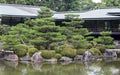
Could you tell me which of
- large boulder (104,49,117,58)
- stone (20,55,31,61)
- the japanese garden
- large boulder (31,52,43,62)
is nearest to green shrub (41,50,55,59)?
the japanese garden

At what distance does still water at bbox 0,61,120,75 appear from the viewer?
72.0 feet

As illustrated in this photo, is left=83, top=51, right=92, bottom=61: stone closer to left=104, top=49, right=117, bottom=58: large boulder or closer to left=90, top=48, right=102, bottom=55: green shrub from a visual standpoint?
left=90, top=48, right=102, bottom=55: green shrub

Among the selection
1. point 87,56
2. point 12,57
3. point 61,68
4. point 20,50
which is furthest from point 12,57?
point 87,56

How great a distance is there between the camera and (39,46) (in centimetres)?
3064

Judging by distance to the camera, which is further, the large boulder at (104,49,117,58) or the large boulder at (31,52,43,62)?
the large boulder at (104,49,117,58)

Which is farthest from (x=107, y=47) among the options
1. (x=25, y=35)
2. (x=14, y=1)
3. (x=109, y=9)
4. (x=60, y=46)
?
(x=14, y=1)

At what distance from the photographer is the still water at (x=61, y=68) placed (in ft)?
72.0

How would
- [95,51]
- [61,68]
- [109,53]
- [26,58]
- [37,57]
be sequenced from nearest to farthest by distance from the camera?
[61,68]
[37,57]
[26,58]
[95,51]
[109,53]

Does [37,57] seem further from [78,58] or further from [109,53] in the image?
[109,53]

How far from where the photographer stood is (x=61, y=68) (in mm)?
24438

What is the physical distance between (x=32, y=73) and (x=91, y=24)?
744 inches

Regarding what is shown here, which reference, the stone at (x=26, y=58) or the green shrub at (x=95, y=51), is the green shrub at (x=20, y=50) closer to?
the stone at (x=26, y=58)

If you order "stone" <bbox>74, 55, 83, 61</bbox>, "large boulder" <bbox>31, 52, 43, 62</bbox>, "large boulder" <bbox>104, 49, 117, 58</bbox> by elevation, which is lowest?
"large boulder" <bbox>104, 49, 117, 58</bbox>

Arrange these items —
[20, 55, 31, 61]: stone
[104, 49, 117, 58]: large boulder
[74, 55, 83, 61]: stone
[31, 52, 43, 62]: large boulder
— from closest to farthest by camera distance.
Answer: [31, 52, 43, 62]: large boulder < [20, 55, 31, 61]: stone < [74, 55, 83, 61]: stone < [104, 49, 117, 58]: large boulder
